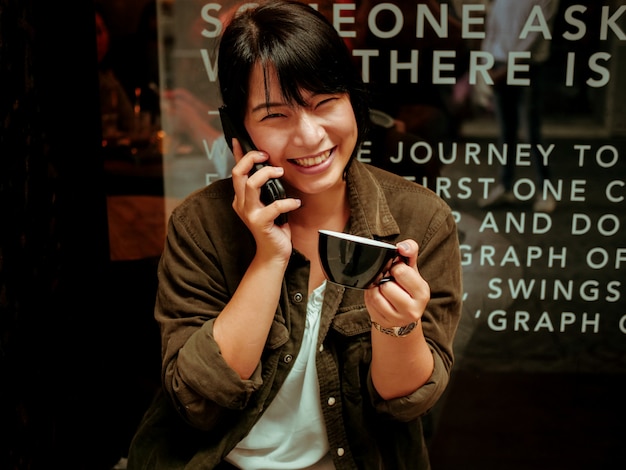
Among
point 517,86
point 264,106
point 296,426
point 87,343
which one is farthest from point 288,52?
point 87,343

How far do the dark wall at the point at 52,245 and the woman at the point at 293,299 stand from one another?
0.46m

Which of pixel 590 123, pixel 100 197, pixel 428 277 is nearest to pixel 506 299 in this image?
pixel 590 123

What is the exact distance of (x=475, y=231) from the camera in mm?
2410

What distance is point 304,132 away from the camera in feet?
5.20

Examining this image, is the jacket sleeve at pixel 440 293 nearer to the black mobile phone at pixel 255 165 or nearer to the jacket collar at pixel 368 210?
the jacket collar at pixel 368 210

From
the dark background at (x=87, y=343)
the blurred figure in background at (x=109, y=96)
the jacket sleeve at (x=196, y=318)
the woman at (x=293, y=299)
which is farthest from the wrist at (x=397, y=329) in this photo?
the blurred figure in background at (x=109, y=96)

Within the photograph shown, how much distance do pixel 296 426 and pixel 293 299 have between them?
0.98ft

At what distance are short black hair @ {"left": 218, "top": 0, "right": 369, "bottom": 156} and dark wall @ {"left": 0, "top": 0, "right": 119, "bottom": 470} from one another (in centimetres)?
67

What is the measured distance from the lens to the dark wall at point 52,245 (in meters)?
1.98

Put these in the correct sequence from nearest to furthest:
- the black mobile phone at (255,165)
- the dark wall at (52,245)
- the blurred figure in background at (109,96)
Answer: the black mobile phone at (255,165)
the dark wall at (52,245)
the blurred figure in background at (109,96)

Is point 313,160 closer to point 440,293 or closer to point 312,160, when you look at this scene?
point 312,160

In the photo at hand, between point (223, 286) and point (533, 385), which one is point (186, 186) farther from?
point (533, 385)

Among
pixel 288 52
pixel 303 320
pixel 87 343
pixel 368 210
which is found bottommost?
pixel 87 343

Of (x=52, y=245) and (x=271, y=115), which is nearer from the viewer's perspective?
(x=271, y=115)
